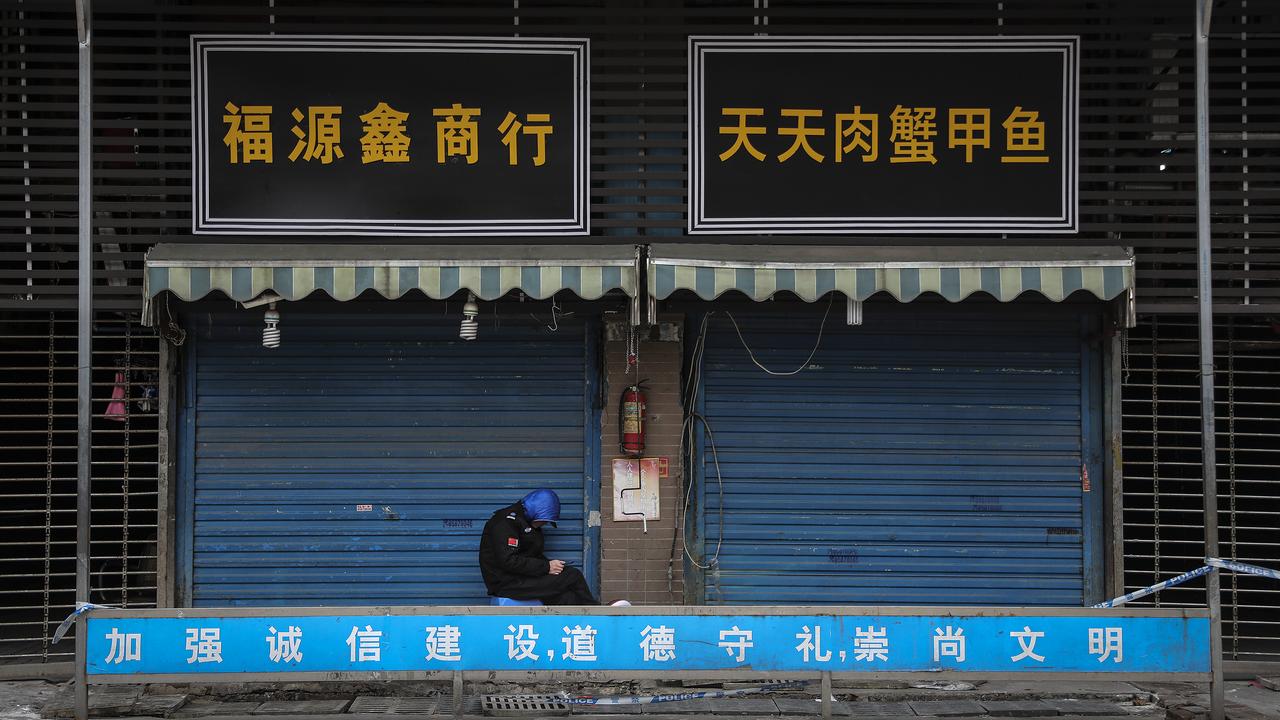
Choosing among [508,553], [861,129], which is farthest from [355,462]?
[861,129]

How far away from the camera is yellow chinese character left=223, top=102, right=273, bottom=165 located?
333 inches

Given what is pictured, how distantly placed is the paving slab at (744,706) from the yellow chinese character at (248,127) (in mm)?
5671

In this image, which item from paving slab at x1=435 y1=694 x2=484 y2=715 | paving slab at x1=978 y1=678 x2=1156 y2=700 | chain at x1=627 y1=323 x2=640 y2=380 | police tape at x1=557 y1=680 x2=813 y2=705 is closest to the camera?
police tape at x1=557 y1=680 x2=813 y2=705

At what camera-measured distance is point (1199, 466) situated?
9180 millimetres

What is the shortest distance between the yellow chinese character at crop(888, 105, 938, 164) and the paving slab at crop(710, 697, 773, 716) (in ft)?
14.7

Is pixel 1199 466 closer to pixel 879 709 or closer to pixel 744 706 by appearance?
pixel 879 709

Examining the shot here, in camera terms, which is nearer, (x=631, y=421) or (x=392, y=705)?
(x=392, y=705)

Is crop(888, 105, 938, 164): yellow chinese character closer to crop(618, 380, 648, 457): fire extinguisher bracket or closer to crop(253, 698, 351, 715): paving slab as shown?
crop(618, 380, 648, 457): fire extinguisher bracket

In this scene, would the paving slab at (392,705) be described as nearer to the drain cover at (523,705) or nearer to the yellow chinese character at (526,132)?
A: the drain cover at (523,705)

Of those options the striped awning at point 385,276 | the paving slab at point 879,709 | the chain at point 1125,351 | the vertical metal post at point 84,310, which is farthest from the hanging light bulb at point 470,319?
the chain at point 1125,351

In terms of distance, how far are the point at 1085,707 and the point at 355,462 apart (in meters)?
6.27

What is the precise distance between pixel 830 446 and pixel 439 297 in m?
3.72

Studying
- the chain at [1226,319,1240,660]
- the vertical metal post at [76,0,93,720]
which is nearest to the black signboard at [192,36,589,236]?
the vertical metal post at [76,0,93,720]

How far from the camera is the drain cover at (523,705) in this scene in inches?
288
